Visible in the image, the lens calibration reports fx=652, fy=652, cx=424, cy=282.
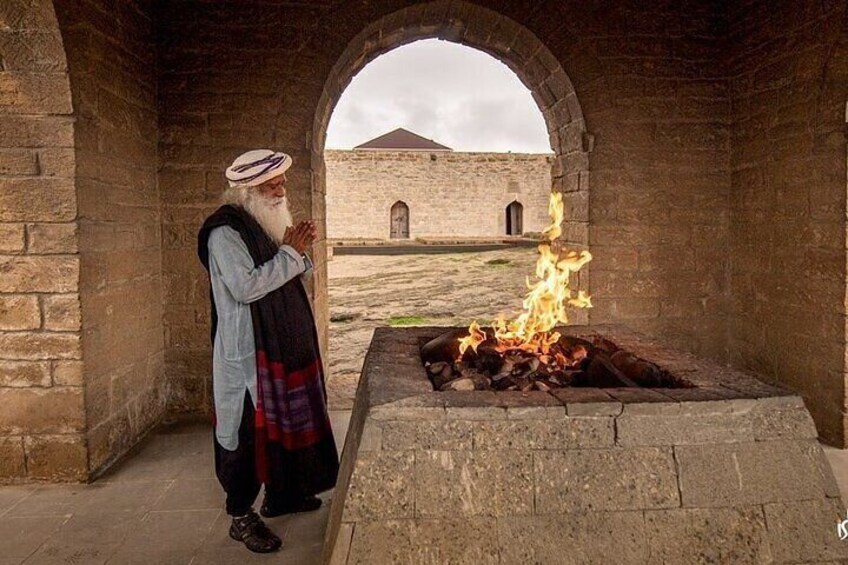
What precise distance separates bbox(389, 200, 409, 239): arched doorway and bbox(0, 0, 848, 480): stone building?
17.7 metres

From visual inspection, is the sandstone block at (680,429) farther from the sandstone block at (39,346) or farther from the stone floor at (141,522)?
the sandstone block at (39,346)

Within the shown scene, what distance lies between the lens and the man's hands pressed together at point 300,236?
119 inches

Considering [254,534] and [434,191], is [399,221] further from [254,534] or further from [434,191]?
[254,534]

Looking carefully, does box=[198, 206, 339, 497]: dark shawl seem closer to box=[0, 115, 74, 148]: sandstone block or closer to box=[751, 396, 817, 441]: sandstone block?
box=[0, 115, 74, 148]: sandstone block

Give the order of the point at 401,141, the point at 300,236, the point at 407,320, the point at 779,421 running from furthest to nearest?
the point at 401,141 → the point at 407,320 → the point at 300,236 → the point at 779,421

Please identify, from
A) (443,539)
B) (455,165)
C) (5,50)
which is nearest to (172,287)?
(5,50)

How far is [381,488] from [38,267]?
2.75 meters

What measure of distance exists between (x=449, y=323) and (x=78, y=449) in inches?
179

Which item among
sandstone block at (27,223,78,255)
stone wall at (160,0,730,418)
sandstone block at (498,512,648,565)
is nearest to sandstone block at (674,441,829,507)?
sandstone block at (498,512,648,565)

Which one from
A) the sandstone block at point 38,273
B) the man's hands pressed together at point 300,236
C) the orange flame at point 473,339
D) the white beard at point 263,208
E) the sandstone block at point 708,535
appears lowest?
the sandstone block at point 708,535

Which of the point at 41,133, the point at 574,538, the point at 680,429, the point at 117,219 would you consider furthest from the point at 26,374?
the point at 680,429

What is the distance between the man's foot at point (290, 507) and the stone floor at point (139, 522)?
0.04 m

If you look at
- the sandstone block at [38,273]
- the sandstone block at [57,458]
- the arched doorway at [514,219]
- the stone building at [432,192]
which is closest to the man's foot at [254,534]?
the sandstone block at [57,458]

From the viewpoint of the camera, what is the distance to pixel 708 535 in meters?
2.24
